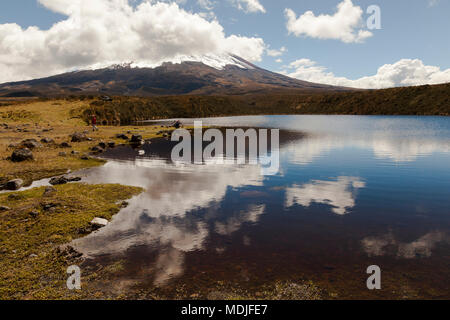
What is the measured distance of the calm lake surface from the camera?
11.4 m

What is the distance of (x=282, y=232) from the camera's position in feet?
52.2

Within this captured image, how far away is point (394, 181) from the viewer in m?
26.5

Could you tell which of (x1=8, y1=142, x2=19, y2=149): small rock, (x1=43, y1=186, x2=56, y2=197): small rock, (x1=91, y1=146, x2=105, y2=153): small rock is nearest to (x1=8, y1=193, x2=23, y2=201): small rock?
(x1=43, y1=186, x2=56, y2=197): small rock

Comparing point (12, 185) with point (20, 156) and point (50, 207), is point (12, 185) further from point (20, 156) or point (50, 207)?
point (20, 156)

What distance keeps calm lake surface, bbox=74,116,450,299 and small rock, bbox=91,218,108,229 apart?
419 mm

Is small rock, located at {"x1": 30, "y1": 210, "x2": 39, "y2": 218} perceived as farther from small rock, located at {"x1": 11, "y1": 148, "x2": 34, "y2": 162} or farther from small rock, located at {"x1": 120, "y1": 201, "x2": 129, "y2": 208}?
small rock, located at {"x1": 11, "y1": 148, "x2": 34, "y2": 162}

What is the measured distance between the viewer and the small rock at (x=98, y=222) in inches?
654

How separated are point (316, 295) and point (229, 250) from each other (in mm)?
4890

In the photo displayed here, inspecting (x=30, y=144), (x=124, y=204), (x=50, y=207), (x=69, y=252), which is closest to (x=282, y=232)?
(x=69, y=252)

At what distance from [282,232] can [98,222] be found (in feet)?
38.6

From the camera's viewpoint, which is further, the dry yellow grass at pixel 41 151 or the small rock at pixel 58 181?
the dry yellow grass at pixel 41 151

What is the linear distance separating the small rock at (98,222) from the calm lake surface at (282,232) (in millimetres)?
419

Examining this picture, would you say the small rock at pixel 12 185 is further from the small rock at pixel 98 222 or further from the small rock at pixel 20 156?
the small rock at pixel 98 222

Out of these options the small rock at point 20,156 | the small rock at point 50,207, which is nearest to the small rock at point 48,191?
the small rock at point 50,207
